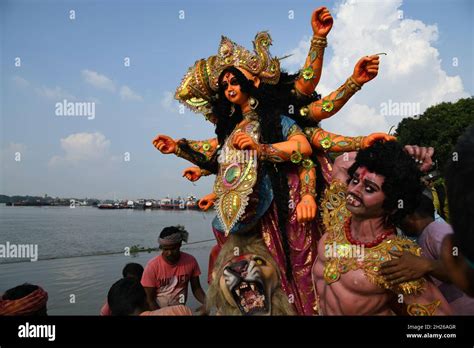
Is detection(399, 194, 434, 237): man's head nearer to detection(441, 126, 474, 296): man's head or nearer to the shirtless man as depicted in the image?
the shirtless man

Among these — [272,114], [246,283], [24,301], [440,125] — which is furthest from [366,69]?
[440,125]

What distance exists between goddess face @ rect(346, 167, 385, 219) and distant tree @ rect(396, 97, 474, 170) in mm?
16334

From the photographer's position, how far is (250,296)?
2.52 metres

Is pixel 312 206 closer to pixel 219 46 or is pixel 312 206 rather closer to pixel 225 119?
pixel 225 119

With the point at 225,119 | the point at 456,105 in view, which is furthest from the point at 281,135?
the point at 456,105

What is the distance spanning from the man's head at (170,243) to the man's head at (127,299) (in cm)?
139

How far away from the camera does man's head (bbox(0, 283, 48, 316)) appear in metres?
2.07

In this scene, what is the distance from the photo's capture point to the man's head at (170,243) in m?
3.78

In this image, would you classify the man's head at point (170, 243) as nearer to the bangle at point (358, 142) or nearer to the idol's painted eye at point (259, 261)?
the idol's painted eye at point (259, 261)


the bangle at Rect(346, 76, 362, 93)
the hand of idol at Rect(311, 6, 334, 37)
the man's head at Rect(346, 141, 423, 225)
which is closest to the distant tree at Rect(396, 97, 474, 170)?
the bangle at Rect(346, 76, 362, 93)

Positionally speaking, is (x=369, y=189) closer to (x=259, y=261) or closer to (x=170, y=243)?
(x=259, y=261)

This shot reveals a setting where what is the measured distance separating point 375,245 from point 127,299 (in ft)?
5.07

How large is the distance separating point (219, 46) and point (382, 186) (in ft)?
6.04

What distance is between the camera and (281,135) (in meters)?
2.89
